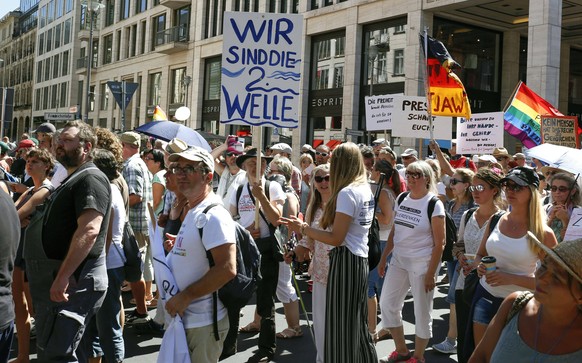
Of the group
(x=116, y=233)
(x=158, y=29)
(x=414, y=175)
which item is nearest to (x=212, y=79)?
(x=158, y=29)

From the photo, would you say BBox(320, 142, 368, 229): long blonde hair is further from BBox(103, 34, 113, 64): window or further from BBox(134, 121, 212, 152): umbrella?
BBox(103, 34, 113, 64): window

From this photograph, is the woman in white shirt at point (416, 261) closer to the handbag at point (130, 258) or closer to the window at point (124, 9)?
the handbag at point (130, 258)

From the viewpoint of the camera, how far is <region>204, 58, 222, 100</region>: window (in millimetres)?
36188

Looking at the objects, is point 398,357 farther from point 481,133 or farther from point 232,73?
point 481,133

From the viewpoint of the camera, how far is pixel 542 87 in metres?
19.5

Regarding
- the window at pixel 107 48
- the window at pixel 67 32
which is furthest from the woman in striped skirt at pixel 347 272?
the window at pixel 67 32

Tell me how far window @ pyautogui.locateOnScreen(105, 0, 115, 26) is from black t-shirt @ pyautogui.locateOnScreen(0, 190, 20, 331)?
4837cm

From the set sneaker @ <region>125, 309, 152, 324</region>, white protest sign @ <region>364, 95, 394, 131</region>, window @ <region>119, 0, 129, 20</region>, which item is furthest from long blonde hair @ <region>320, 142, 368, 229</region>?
window @ <region>119, 0, 129, 20</region>

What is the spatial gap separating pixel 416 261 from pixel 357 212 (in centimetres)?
141

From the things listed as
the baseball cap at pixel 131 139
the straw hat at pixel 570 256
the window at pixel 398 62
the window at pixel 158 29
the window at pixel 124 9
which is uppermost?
the window at pixel 124 9

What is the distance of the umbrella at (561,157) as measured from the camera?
534 cm

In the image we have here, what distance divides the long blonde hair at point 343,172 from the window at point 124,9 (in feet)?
147

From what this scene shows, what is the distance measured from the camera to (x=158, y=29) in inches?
1674

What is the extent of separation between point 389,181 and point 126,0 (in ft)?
145
